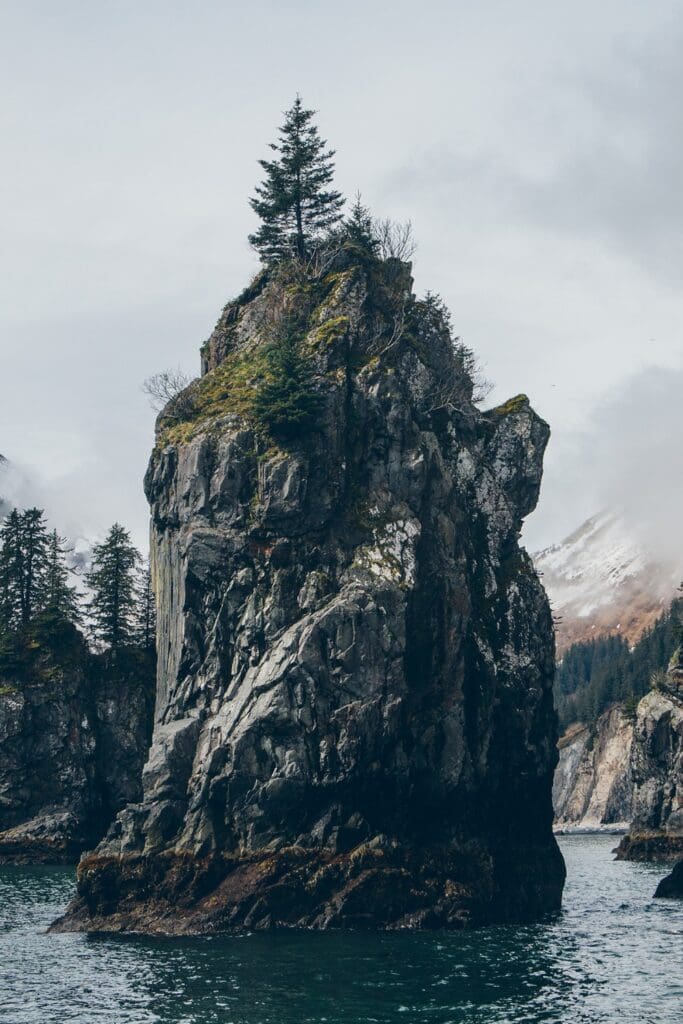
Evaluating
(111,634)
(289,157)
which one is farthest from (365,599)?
(111,634)

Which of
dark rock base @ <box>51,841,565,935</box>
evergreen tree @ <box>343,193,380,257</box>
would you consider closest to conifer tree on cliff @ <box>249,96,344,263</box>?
evergreen tree @ <box>343,193,380,257</box>

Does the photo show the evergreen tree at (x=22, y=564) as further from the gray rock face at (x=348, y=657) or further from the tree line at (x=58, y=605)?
the gray rock face at (x=348, y=657)

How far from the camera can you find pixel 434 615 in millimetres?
69812

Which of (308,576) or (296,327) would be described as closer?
(308,576)

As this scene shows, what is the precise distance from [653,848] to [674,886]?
41005 mm

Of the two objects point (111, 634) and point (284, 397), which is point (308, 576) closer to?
point (284, 397)

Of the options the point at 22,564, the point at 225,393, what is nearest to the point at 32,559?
the point at 22,564

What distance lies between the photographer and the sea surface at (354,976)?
1740 inches

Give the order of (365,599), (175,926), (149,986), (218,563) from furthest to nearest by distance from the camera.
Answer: (218,563), (365,599), (175,926), (149,986)

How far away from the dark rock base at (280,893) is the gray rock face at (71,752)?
4608 centimetres

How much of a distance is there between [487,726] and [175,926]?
2228 cm

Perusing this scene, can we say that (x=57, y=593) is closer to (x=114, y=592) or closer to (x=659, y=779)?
(x=114, y=592)

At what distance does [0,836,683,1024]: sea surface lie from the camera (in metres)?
44.2

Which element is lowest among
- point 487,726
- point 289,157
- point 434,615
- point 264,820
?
point 264,820
